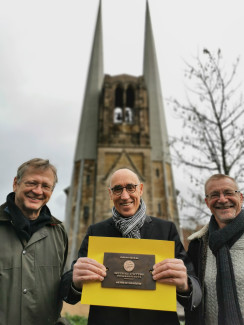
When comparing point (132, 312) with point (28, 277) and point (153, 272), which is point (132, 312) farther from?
point (28, 277)

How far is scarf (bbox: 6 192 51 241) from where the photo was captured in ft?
8.91

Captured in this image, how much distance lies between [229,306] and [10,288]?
2022 millimetres

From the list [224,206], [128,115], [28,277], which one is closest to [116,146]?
[128,115]

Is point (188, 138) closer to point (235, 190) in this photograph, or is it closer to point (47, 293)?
point (235, 190)

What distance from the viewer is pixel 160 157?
3030 cm

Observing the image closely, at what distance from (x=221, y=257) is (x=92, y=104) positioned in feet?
105

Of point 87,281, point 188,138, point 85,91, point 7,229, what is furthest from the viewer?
point 85,91

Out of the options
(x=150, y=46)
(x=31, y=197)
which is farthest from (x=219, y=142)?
(x=150, y=46)

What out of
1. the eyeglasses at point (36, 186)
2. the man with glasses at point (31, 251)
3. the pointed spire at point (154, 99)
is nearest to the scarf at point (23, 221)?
the man with glasses at point (31, 251)

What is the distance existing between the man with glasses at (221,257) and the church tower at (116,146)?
73.6ft

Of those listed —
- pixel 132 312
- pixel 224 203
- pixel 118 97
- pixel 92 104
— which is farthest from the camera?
pixel 118 97

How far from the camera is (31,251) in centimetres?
Answer: 273

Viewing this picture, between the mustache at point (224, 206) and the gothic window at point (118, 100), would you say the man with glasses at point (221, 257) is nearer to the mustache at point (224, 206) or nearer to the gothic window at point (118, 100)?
the mustache at point (224, 206)

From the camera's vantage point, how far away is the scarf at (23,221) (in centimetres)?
272
